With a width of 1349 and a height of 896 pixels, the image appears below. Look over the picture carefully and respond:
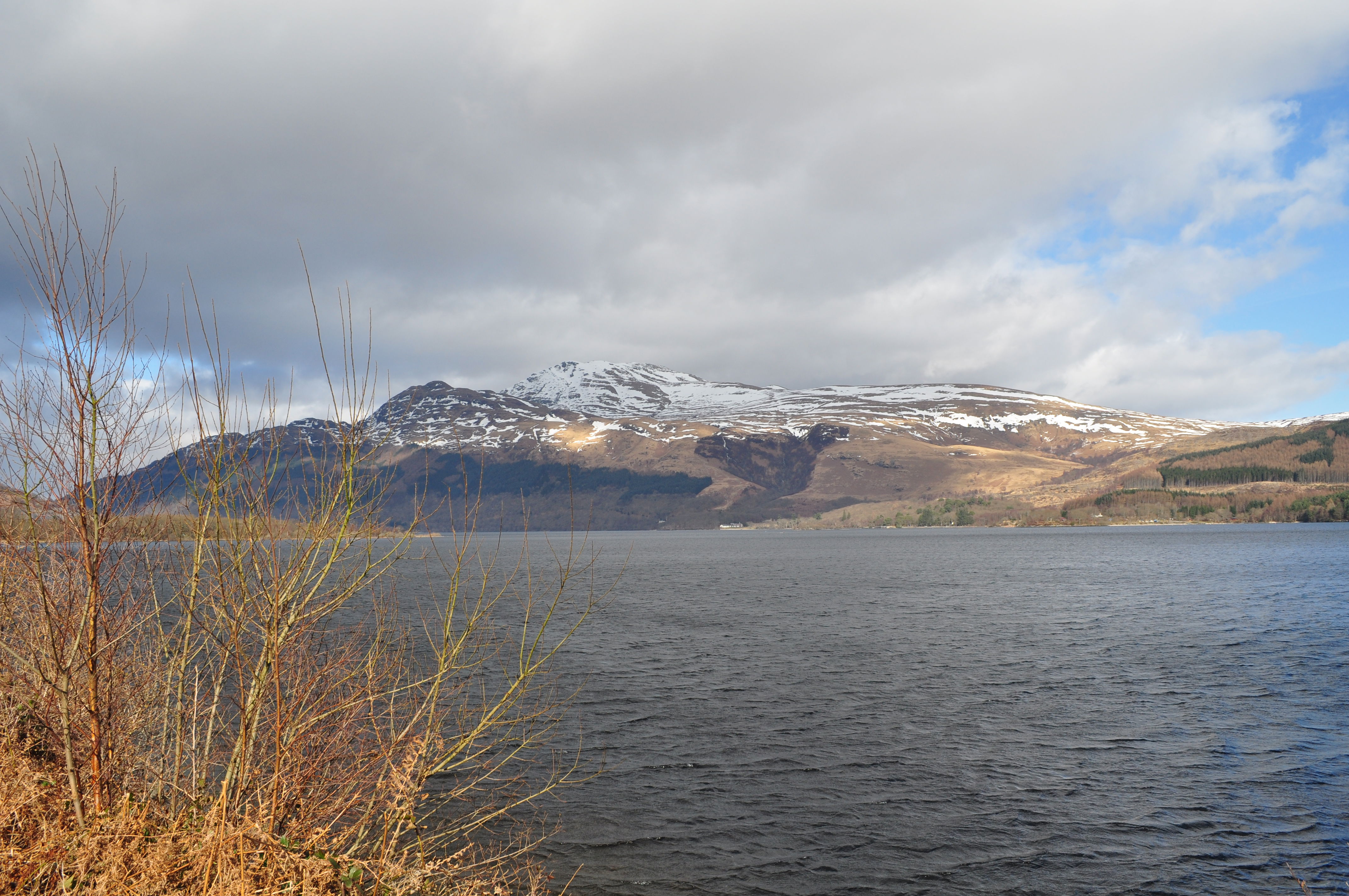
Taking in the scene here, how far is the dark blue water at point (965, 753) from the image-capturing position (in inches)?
603

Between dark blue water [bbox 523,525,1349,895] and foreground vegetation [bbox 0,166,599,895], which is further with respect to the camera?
dark blue water [bbox 523,525,1349,895]

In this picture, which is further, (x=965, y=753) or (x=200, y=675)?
(x=965, y=753)

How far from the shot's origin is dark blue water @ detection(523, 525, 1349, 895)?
50.3 feet

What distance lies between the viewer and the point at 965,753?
21.9 m

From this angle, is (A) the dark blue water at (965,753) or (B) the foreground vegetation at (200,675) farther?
(A) the dark blue water at (965,753)

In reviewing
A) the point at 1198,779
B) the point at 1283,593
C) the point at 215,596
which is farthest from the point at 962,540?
the point at 215,596

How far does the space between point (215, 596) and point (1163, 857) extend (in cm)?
1871

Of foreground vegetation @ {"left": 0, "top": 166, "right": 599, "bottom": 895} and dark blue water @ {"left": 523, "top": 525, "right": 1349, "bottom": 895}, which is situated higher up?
foreground vegetation @ {"left": 0, "top": 166, "right": 599, "bottom": 895}

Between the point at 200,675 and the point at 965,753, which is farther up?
the point at 200,675

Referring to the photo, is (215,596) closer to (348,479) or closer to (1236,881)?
(348,479)

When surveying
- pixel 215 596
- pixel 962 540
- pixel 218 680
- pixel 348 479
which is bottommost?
pixel 962 540

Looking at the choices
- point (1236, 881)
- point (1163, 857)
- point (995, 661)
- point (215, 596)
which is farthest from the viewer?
point (995, 661)

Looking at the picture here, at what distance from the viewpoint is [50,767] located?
33.9ft

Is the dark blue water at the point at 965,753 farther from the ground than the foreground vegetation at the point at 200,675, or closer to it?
closer to it
